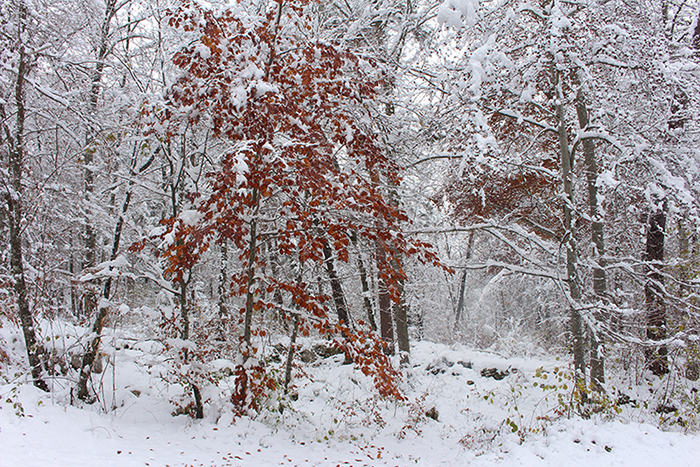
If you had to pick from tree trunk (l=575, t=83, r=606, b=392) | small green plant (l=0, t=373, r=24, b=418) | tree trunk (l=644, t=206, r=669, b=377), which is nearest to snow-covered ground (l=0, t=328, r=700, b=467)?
small green plant (l=0, t=373, r=24, b=418)

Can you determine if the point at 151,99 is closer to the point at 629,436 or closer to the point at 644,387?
the point at 629,436

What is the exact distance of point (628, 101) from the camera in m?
7.23

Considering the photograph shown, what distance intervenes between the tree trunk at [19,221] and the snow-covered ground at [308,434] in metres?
0.48

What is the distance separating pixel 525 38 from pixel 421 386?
266 inches

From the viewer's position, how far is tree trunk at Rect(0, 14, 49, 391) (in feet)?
17.9

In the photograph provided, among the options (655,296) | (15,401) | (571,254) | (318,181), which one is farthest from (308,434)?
(655,296)

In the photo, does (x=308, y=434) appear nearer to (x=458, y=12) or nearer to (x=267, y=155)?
(x=267, y=155)

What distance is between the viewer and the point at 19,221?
553cm

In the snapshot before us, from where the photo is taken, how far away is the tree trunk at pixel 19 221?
17.9 ft

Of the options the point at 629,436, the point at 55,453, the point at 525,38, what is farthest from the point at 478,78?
the point at 55,453

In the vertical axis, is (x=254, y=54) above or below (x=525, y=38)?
below

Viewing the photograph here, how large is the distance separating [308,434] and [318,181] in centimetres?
362

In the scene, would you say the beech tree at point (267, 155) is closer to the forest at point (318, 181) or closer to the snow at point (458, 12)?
the forest at point (318, 181)

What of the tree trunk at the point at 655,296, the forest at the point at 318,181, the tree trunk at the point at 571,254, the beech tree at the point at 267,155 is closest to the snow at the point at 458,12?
the forest at the point at 318,181
